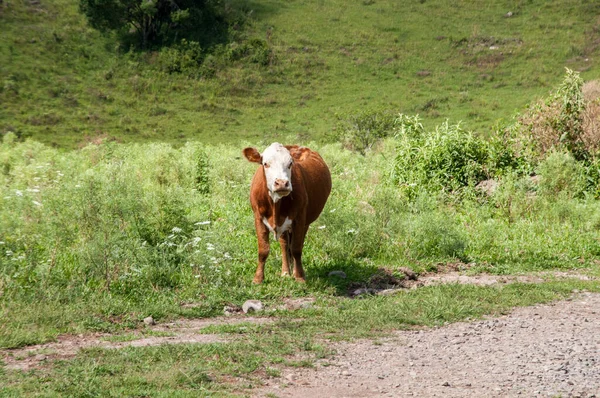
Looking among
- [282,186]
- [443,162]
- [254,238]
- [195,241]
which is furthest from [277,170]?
[443,162]

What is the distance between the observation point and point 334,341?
7.37 m

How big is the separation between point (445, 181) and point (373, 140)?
19057mm

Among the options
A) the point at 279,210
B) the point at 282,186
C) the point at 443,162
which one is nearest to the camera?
the point at 282,186

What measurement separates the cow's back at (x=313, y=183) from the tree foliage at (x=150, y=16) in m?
49.9

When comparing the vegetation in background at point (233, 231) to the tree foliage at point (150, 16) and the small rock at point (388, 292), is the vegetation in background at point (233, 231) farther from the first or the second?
the tree foliage at point (150, 16)

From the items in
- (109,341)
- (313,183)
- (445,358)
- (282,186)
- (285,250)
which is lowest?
(445,358)

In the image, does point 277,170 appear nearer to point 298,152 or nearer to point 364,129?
point 298,152

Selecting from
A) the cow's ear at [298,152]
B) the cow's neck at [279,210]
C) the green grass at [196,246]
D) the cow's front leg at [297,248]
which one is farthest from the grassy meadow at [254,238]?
the cow's ear at [298,152]

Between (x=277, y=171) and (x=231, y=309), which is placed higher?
(x=277, y=171)

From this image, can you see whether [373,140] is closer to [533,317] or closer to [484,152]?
[484,152]

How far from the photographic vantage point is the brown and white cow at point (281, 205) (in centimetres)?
939

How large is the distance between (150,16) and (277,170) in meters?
53.3

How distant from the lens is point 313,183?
34.6 feet

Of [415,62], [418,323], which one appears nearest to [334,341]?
[418,323]
